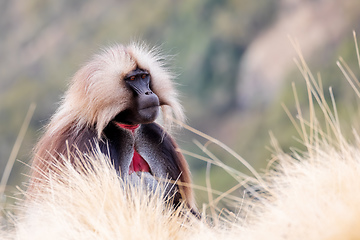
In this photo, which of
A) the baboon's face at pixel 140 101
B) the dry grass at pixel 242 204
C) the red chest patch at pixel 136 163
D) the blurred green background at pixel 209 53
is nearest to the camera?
the dry grass at pixel 242 204

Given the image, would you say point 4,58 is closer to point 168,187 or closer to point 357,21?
point 357,21

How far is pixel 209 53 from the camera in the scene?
3762cm

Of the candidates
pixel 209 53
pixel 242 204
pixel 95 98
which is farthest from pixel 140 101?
pixel 209 53

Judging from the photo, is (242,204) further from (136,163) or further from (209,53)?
(209,53)

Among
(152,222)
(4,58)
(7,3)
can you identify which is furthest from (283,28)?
(152,222)

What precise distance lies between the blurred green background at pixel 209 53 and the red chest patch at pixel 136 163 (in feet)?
59.7

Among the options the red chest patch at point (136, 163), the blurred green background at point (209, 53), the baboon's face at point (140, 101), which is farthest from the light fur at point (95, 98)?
the blurred green background at point (209, 53)

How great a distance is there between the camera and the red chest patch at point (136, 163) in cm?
500

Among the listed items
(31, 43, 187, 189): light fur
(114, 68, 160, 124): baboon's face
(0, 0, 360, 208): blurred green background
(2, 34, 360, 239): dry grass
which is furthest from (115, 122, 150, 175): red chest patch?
(0, 0, 360, 208): blurred green background

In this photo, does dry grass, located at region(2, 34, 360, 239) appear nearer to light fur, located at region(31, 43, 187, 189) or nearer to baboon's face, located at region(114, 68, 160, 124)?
light fur, located at region(31, 43, 187, 189)

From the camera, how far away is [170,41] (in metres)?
40.2

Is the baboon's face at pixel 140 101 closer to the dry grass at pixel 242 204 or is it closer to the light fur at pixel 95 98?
the light fur at pixel 95 98

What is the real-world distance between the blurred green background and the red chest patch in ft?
59.7

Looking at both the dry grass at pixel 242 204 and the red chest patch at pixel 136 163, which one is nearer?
the dry grass at pixel 242 204
